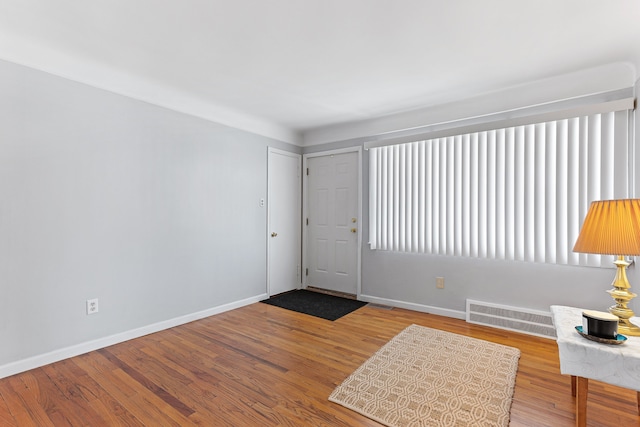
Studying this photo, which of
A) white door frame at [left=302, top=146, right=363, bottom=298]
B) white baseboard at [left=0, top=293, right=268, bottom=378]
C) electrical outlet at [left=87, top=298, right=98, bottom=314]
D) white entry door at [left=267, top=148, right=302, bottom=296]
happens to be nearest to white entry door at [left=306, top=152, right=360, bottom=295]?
white door frame at [left=302, top=146, right=363, bottom=298]

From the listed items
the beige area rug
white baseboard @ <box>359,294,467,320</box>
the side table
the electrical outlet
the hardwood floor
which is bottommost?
the hardwood floor

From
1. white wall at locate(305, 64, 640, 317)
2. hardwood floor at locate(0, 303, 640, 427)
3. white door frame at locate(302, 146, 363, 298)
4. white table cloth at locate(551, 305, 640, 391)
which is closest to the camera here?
white table cloth at locate(551, 305, 640, 391)

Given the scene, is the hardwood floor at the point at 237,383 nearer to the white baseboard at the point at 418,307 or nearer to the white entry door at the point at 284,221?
the white baseboard at the point at 418,307

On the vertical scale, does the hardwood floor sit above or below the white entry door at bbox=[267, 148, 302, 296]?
below

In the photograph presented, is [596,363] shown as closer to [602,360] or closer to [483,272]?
[602,360]

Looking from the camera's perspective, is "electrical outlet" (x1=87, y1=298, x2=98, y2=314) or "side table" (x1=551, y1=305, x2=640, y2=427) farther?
"electrical outlet" (x1=87, y1=298, x2=98, y2=314)

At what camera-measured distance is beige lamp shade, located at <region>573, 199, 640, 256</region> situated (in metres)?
1.46

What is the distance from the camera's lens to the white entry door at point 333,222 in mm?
4367

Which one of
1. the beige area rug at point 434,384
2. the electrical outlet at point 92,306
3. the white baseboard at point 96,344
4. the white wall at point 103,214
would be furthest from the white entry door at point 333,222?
the electrical outlet at point 92,306

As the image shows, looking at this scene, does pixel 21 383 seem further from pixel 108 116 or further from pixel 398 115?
pixel 398 115

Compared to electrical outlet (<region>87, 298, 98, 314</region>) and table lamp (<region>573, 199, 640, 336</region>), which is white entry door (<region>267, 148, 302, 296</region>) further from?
table lamp (<region>573, 199, 640, 336</region>)

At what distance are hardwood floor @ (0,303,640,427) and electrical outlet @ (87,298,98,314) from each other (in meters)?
0.34

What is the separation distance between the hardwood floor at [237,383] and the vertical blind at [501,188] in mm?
922

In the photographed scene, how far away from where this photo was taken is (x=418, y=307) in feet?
12.2
